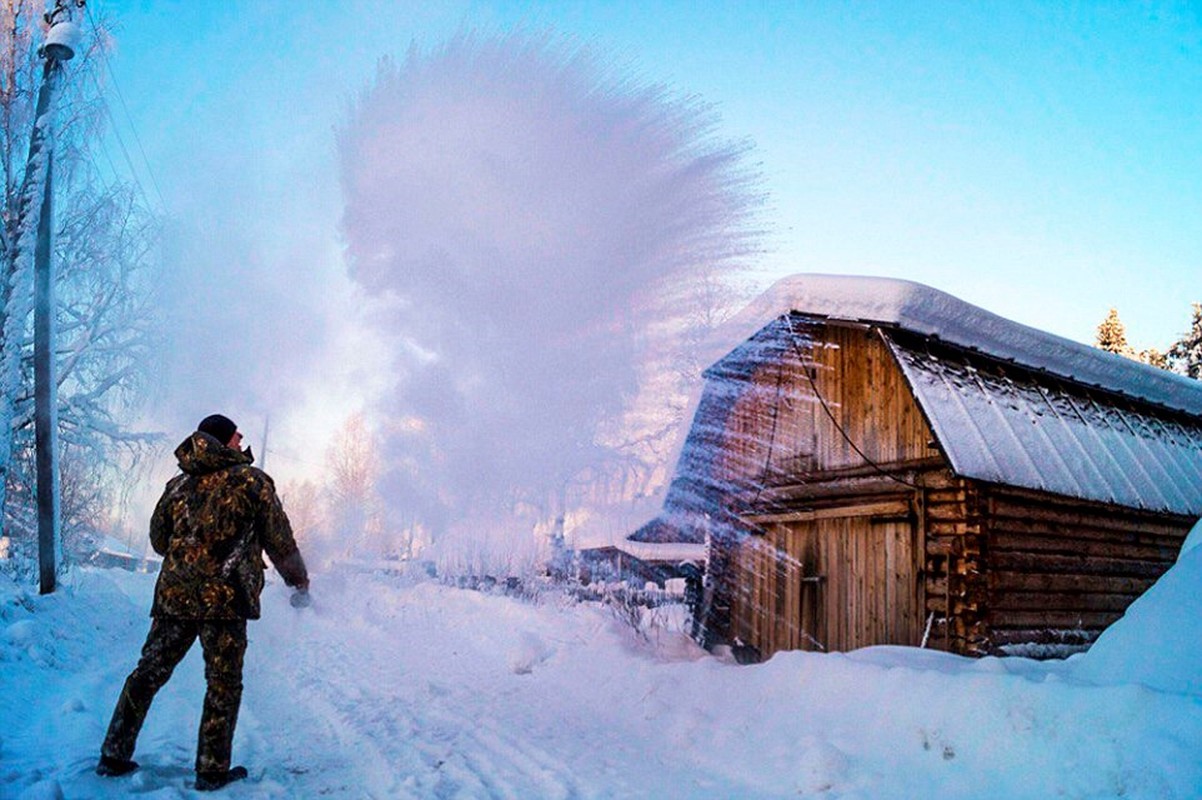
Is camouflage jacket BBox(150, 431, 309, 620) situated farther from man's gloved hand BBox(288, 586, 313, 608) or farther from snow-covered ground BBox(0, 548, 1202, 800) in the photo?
snow-covered ground BBox(0, 548, 1202, 800)

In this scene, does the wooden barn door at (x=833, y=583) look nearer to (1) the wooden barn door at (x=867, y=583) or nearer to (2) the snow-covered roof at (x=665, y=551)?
(1) the wooden barn door at (x=867, y=583)

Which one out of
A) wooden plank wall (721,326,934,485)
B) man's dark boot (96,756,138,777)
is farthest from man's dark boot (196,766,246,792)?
wooden plank wall (721,326,934,485)

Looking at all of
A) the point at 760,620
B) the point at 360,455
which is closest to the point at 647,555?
the point at 760,620

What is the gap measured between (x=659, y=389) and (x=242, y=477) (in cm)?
1341

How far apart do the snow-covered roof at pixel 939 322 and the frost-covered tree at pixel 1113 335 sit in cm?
2637

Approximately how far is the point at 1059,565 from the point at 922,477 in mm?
2189

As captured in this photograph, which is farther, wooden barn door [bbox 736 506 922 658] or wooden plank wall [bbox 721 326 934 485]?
wooden plank wall [bbox 721 326 934 485]

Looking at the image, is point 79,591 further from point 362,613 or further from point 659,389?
point 659,389

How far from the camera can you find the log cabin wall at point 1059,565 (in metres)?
7.84

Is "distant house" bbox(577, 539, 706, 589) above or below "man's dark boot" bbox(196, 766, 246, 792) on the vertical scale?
below

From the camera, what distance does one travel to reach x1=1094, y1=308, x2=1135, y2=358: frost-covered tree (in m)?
33.0

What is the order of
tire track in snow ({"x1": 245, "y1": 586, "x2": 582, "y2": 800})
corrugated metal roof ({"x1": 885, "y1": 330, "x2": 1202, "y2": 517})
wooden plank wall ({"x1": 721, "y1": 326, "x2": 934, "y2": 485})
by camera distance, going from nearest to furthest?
tire track in snow ({"x1": 245, "y1": 586, "x2": 582, "y2": 800}) < corrugated metal roof ({"x1": 885, "y1": 330, "x2": 1202, "y2": 517}) < wooden plank wall ({"x1": 721, "y1": 326, "x2": 934, "y2": 485})

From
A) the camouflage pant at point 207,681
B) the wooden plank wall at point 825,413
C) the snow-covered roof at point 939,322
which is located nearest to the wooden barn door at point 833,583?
the wooden plank wall at point 825,413

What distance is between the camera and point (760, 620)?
423 inches
